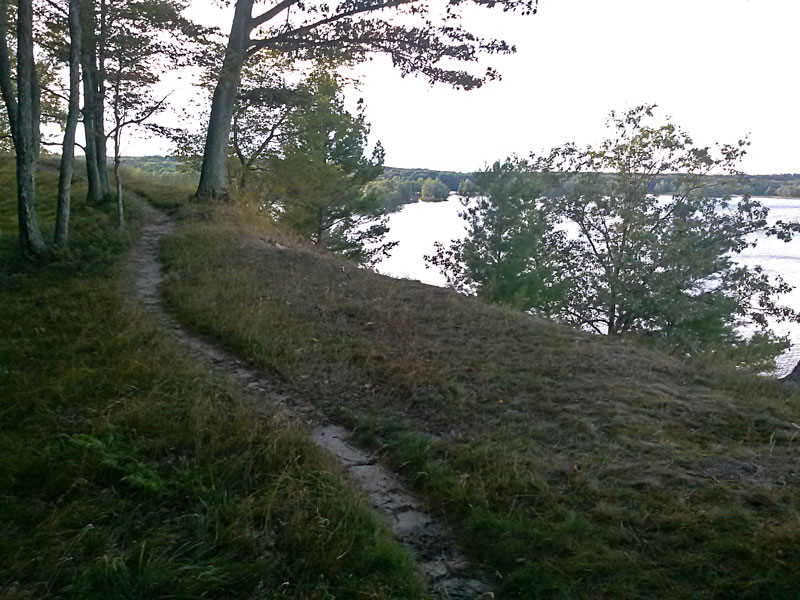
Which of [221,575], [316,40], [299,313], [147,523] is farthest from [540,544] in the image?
[316,40]

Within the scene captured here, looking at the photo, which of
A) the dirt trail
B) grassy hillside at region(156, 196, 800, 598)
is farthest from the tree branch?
the dirt trail

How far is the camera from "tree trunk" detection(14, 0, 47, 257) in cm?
932

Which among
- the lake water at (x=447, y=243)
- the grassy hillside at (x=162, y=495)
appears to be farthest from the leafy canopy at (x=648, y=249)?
the grassy hillside at (x=162, y=495)

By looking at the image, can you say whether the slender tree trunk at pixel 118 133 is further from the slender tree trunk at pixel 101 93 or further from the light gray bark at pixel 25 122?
the light gray bark at pixel 25 122

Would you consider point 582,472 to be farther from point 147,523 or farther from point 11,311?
point 11,311

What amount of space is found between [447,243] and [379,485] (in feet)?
93.0

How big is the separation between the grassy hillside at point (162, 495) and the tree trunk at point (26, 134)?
17.6ft

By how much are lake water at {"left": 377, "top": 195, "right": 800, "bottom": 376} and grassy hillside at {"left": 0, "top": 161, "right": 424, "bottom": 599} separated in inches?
298

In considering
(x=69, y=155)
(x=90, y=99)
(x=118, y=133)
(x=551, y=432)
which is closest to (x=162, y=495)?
(x=551, y=432)

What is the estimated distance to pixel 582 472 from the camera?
402 cm

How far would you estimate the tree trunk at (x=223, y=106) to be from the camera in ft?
50.4

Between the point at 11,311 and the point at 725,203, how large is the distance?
22.5m

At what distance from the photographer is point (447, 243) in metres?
31.9

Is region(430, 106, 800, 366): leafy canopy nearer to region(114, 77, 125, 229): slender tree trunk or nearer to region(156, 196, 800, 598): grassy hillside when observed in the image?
region(156, 196, 800, 598): grassy hillside
